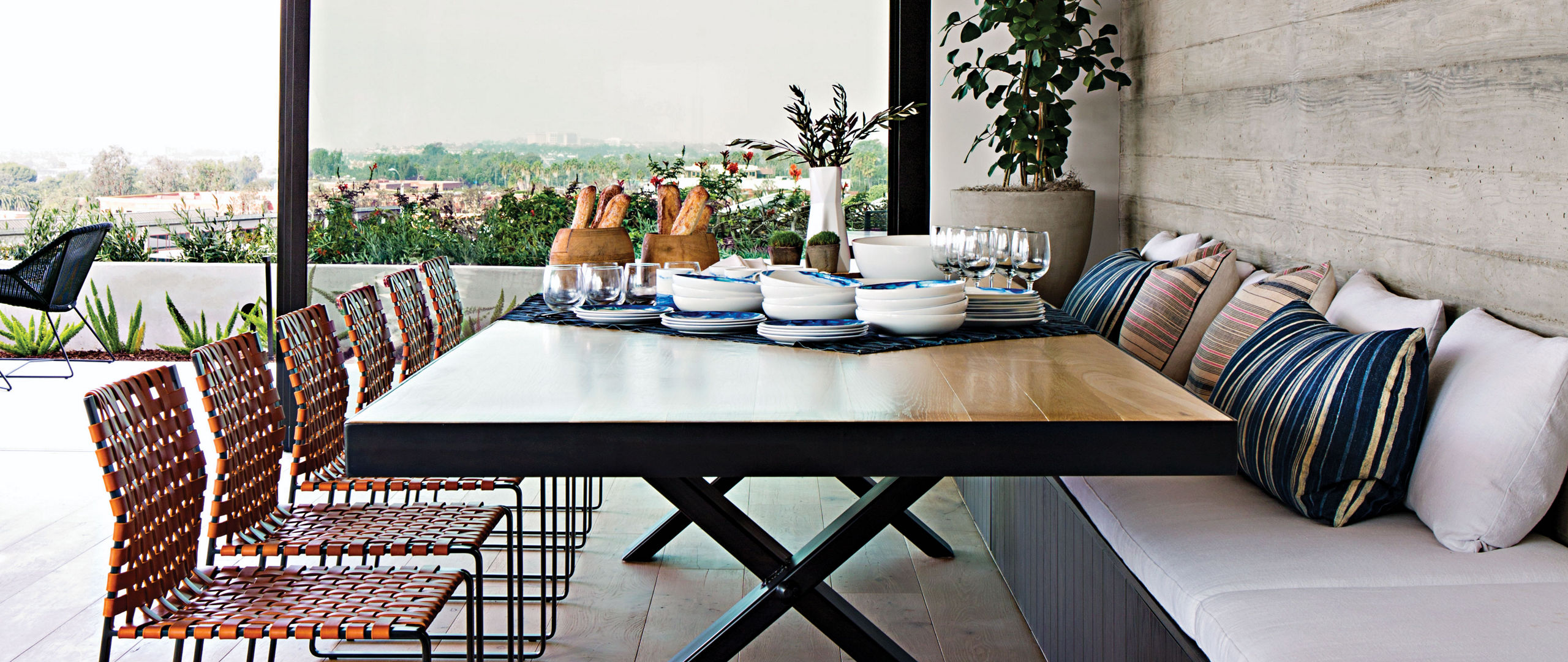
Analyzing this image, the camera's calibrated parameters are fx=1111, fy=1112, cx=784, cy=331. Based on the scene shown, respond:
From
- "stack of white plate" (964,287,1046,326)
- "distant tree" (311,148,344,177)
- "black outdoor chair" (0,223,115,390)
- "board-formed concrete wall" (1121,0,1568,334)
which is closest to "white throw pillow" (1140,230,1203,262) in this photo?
"board-formed concrete wall" (1121,0,1568,334)

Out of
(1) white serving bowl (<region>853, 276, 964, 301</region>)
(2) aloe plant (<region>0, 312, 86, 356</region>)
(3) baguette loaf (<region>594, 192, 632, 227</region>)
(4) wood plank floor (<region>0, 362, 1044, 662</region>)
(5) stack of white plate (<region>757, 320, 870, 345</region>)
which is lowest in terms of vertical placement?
(4) wood plank floor (<region>0, 362, 1044, 662</region>)

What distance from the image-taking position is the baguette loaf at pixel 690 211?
335 cm

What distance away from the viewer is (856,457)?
1529 millimetres

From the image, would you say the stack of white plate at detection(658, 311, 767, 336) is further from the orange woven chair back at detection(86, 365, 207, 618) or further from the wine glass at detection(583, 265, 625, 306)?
the orange woven chair back at detection(86, 365, 207, 618)

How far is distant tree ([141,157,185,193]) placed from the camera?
22.8 ft

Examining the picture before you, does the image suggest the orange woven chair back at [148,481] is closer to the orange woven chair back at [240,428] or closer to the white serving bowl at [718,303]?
the orange woven chair back at [240,428]

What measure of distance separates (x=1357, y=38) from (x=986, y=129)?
2250 millimetres

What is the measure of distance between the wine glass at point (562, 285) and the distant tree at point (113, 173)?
574 centimetres

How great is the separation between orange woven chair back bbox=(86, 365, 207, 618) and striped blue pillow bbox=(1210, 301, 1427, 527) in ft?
5.65

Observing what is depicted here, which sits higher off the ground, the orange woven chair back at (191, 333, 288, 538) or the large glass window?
the large glass window

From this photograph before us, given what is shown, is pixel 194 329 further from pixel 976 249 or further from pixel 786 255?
pixel 976 249

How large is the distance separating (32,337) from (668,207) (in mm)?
5527

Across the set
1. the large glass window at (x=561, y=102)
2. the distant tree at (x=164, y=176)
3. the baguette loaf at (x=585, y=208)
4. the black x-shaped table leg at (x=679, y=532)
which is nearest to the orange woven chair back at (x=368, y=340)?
the baguette loaf at (x=585, y=208)

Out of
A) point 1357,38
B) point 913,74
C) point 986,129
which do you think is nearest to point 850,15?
point 913,74
